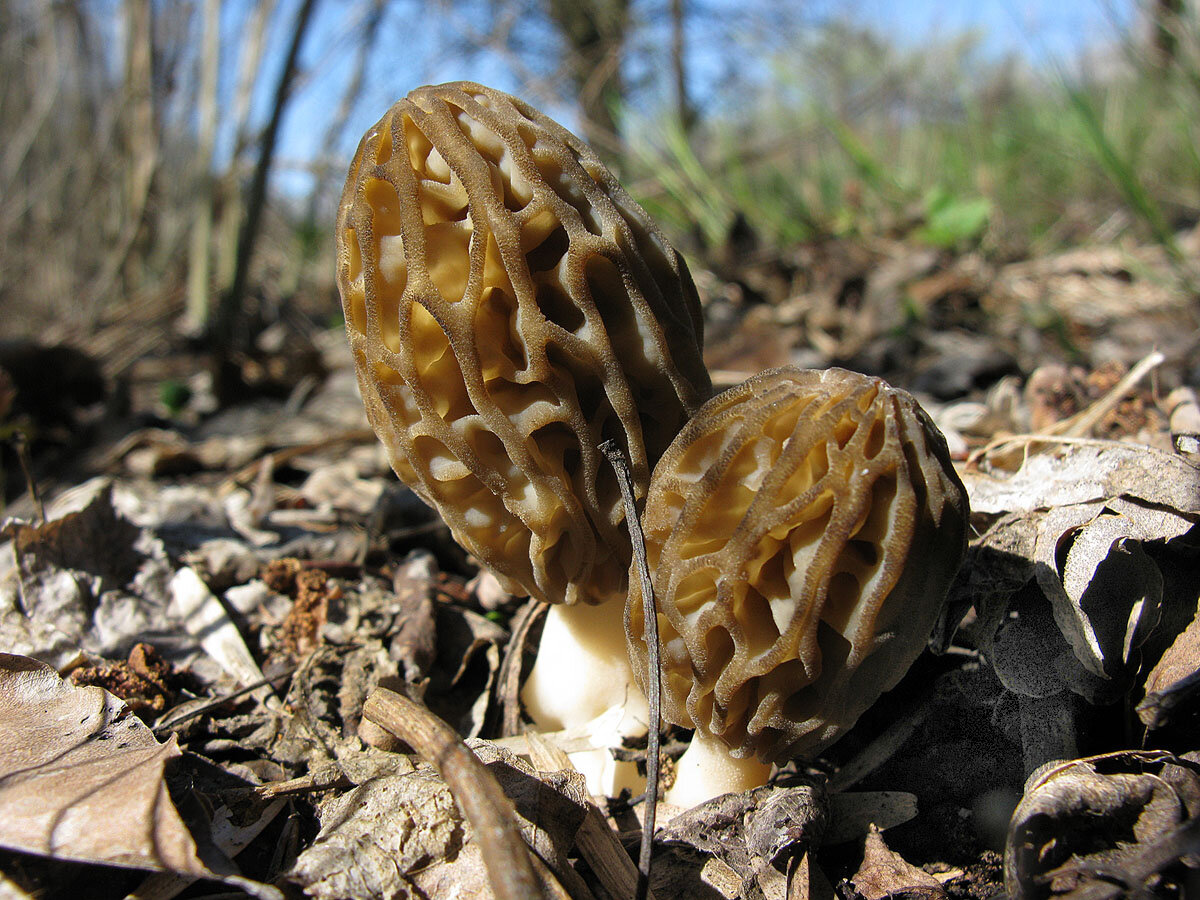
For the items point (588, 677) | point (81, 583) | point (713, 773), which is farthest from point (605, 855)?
point (81, 583)

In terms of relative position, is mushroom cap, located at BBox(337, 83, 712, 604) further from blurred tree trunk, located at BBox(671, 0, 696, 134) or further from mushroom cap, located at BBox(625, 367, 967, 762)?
blurred tree trunk, located at BBox(671, 0, 696, 134)

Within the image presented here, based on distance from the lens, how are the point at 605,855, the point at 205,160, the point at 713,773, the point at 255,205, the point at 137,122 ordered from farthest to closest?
the point at 137,122 → the point at 205,160 → the point at 255,205 → the point at 713,773 → the point at 605,855

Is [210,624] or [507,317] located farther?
[210,624]

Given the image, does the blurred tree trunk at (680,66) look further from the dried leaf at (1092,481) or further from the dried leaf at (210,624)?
the dried leaf at (210,624)

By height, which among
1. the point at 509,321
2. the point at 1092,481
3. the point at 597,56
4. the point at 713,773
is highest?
the point at 597,56

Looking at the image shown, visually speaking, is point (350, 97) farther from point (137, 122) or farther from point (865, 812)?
point (865, 812)

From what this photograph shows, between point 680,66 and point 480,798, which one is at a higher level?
point 680,66

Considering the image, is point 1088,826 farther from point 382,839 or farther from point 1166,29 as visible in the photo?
point 1166,29

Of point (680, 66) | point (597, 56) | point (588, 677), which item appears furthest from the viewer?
point (597, 56)
